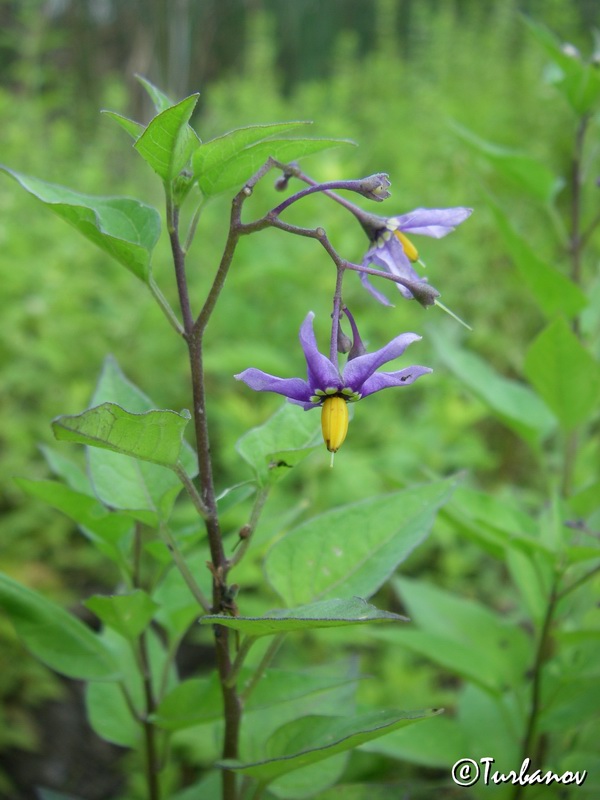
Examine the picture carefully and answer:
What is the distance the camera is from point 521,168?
1244 millimetres

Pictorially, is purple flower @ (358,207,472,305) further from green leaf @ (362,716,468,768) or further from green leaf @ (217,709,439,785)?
green leaf @ (362,716,468,768)

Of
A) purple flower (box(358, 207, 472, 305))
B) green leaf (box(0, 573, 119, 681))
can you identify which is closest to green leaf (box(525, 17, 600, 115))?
purple flower (box(358, 207, 472, 305))

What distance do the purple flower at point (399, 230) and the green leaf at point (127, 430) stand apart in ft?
0.78

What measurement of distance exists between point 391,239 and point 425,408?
1.61 m

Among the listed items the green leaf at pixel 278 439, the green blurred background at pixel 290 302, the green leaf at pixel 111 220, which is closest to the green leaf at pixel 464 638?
the green blurred background at pixel 290 302

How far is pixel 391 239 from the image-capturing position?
758 millimetres

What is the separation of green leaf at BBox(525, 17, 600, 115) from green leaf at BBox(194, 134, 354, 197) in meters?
0.63

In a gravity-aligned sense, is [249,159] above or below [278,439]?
above

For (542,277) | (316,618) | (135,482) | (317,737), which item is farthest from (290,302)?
(316,618)

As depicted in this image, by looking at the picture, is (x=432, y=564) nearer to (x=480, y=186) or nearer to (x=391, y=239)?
(x=480, y=186)

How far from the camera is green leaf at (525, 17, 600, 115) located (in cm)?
113

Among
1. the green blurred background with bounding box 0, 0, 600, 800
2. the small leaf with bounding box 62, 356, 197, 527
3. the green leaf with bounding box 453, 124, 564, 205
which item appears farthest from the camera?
the green blurred background with bounding box 0, 0, 600, 800

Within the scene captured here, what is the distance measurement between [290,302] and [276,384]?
5.67 feet

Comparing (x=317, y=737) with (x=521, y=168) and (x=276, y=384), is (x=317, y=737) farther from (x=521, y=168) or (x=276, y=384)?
(x=521, y=168)
